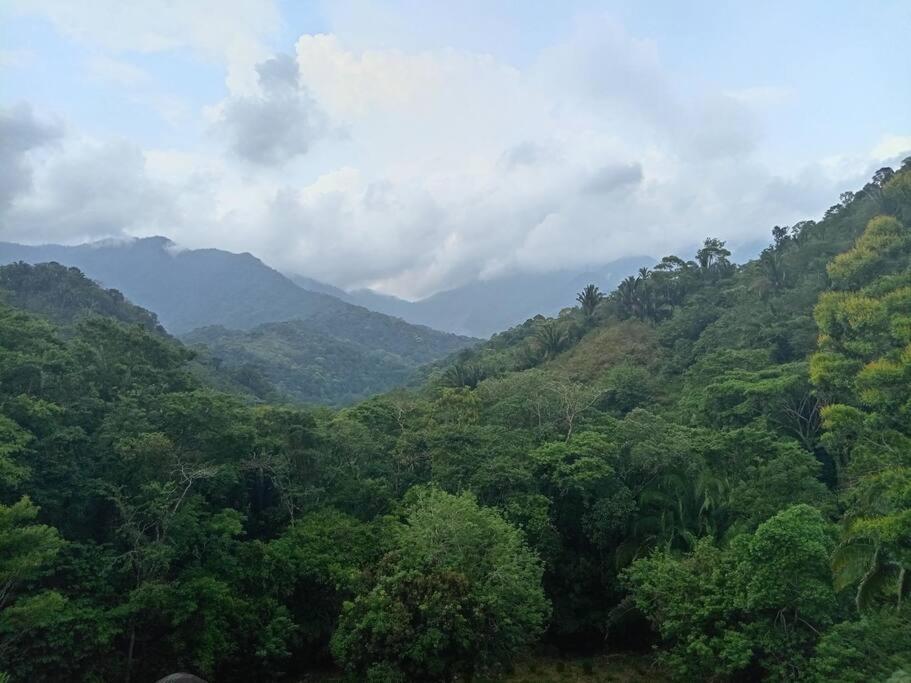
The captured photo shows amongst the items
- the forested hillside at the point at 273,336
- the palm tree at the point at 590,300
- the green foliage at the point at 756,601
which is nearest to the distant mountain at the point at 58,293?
the forested hillside at the point at 273,336

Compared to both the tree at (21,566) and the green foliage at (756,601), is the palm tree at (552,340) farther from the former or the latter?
the tree at (21,566)

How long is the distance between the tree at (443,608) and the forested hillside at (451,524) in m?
0.06

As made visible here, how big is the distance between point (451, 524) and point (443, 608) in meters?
1.98

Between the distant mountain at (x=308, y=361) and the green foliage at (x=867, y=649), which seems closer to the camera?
the green foliage at (x=867, y=649)

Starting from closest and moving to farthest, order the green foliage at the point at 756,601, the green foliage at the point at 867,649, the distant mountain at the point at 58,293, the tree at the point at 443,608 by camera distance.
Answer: the green foliage at the point at 867,649, the tree at the point at 443,608, the green foliage at the point at 756,601, the distant mountain at the point at 58,293

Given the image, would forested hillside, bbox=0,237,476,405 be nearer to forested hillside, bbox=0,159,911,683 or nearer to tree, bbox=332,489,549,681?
forested hillside, bbox=0,159,911,683

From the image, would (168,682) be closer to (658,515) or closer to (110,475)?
(110,475)

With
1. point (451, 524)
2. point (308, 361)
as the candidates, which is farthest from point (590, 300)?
point (308, 361)

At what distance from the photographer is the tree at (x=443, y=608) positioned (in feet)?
36.6

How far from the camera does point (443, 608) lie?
11062 mm

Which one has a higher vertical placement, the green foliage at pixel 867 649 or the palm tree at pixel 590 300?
the palm tree at pixel 590 300

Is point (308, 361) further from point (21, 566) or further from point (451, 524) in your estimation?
point (451, 524)

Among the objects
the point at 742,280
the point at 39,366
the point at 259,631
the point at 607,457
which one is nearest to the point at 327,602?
the point at 259,631

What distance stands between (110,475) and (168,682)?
5.72 meters
